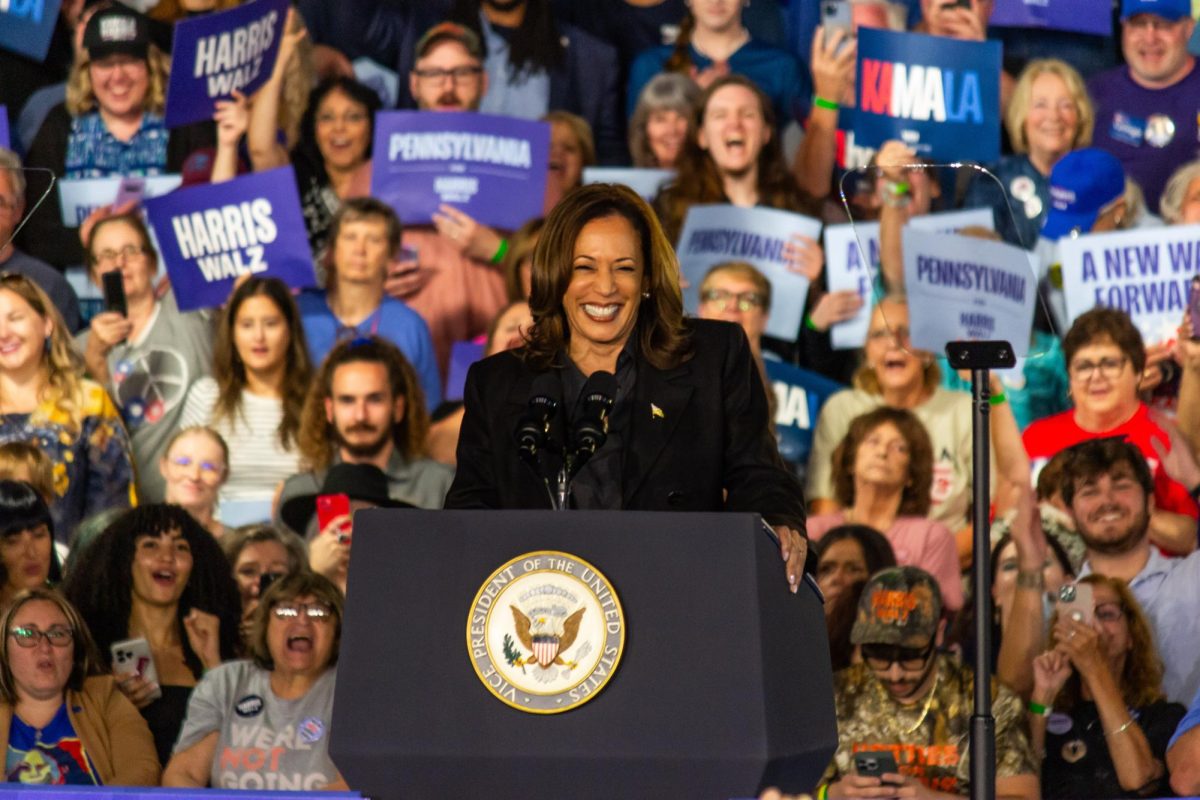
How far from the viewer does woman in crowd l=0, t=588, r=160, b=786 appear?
431cm

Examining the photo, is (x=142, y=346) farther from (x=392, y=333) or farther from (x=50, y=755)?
(x=50, y=755)

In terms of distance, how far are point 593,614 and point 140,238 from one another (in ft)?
12.6

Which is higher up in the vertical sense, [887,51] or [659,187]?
[887,51]

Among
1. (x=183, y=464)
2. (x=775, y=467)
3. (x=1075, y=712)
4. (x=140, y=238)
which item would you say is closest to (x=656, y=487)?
(x=775, y=467)

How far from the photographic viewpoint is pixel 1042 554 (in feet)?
15.6

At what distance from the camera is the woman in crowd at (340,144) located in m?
5.55

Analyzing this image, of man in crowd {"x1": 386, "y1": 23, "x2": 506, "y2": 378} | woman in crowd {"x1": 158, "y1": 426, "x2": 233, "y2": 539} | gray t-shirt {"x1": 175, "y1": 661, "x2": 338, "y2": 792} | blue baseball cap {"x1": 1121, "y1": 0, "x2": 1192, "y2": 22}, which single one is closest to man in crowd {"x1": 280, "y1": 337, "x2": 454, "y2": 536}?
woman in crowd {"x1": 158, "y1": 426, "x2": 233, "y2": 539}

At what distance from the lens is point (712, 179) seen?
5379mm

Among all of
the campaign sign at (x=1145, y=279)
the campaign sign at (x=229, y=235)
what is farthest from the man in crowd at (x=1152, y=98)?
the campaign sign at (x=229, y=235)

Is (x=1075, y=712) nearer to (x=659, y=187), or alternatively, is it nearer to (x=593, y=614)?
(x=659, y=187)

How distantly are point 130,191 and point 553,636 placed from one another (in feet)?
13.0

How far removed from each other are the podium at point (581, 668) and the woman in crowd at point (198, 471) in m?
3.23

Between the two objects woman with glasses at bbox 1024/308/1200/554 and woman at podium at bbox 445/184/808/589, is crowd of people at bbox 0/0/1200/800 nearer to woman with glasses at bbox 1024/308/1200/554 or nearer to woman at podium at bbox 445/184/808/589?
woman with glasses at bbox 1024/308/1200/554

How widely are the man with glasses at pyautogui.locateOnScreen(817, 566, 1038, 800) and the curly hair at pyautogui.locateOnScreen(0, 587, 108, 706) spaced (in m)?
1.81
